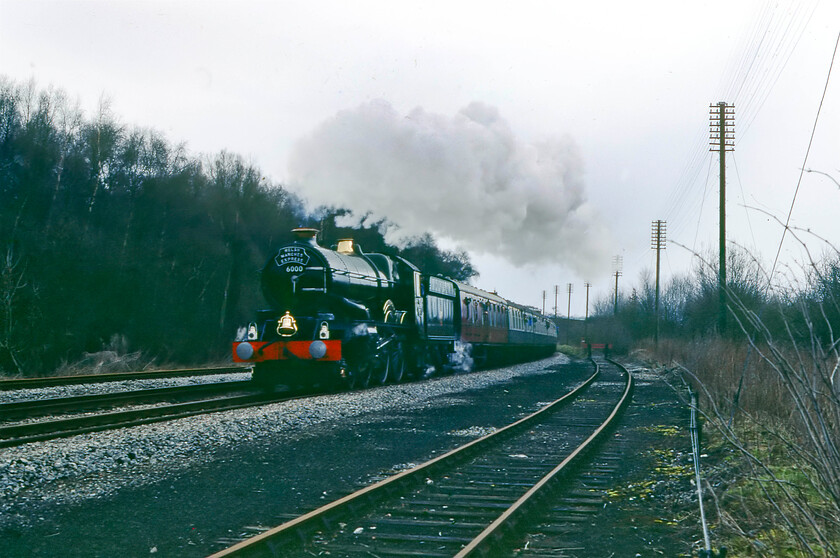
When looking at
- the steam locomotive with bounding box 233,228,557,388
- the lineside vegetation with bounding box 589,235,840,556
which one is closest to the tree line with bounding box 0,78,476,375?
the steam locomotive with bounding box 233,228,557,388

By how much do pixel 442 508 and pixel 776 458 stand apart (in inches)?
159

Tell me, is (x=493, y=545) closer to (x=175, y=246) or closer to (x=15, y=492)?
(x=15, y=492)

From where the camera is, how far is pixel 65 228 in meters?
28.5

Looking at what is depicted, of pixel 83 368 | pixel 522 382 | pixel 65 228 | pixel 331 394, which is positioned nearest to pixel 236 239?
pixel 65 228

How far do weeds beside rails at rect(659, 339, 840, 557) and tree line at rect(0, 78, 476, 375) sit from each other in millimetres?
15562

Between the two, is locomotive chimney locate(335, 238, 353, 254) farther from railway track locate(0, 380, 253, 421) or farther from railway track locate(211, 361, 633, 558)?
railway track locate(211, 361, 633, 558)

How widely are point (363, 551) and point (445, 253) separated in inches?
2427

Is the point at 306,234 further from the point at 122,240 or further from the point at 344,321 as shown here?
the point at 122,240

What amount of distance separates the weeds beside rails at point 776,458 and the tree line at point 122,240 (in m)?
15.6

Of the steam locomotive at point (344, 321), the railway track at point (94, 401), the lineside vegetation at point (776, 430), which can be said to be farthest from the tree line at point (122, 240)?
the lineside vegetation at point (776, 430)

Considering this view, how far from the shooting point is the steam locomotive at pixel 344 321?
1550 centimetres

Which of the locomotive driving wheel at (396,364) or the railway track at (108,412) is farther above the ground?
the locomotive driving wheel at (396,364)

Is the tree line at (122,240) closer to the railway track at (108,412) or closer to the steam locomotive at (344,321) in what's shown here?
the steam locomotive at (344,321)

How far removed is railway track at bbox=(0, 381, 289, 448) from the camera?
30.5 ft
